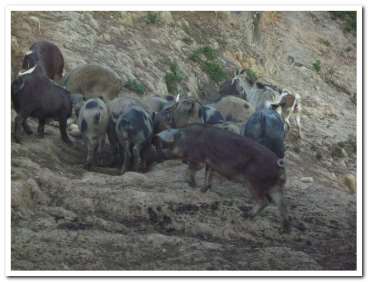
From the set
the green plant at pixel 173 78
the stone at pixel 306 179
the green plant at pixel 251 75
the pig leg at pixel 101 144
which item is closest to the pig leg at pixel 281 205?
the stone at pixel 306 179

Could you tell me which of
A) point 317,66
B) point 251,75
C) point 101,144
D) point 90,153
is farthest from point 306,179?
point 317,66

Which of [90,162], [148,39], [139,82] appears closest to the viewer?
[90,162]

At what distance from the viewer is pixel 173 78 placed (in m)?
10.6

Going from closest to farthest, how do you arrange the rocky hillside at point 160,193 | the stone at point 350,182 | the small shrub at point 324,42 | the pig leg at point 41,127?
1. the rocky hillside at point 160,193
2. the pig leg at point 41,127
3. the stone at point 350,182
4. the small shrub at point 324,42

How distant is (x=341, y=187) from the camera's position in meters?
8.36

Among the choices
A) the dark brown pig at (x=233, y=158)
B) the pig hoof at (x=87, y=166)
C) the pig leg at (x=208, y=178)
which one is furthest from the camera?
the pig hoof at (x=87, y=166)

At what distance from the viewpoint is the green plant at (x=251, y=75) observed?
1091cm

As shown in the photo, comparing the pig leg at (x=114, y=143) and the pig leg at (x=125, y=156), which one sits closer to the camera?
the pig leg at (x=125, y=156)

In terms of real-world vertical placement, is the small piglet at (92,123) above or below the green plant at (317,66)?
below

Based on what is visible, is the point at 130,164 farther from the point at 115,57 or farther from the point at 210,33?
the point at 210,33

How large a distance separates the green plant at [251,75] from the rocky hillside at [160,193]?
29 cm

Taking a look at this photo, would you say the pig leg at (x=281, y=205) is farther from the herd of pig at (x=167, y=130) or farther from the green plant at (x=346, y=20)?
the green plant at (x=346, y=20)

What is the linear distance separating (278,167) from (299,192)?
1109mm

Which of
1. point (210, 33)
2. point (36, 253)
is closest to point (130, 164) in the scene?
point (36, 253)
